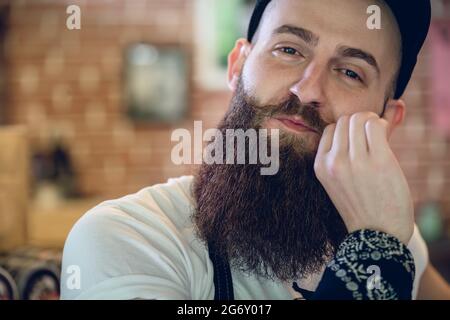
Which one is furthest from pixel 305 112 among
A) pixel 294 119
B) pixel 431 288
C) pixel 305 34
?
pixel 431 288

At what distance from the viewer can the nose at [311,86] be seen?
2.65 feet

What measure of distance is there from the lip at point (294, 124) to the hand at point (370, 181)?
75mm

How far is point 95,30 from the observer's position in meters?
2.41

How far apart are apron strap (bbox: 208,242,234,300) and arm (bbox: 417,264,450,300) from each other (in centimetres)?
42

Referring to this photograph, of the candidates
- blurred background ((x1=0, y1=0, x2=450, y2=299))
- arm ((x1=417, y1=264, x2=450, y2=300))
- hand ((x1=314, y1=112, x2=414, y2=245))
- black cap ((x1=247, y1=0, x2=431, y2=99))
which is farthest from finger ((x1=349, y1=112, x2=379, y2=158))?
blurred background ((x1=0, y1=0, x2=450, y2=299))

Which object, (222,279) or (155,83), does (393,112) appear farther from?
(155,83)

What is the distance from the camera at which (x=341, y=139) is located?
74cm

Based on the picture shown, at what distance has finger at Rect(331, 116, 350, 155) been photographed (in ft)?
2.42

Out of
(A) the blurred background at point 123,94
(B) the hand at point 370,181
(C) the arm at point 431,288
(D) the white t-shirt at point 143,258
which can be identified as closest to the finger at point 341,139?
(B) the hand at point 370,181

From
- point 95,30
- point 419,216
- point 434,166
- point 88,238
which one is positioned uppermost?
point 95,30

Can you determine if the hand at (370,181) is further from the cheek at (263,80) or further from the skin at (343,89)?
the cheek at (263,80)
